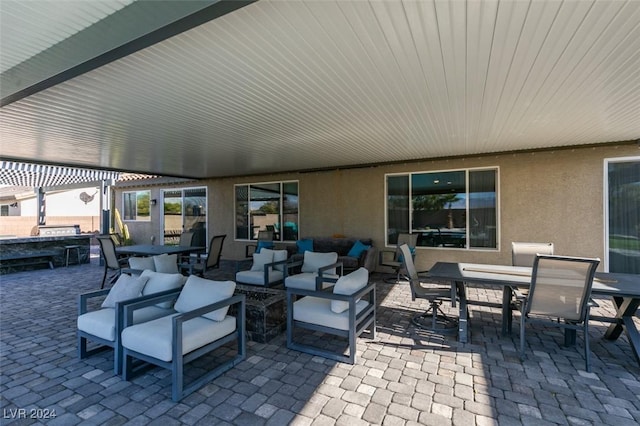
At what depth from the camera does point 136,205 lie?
486 inches

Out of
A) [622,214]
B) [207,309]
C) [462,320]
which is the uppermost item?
[622,214]

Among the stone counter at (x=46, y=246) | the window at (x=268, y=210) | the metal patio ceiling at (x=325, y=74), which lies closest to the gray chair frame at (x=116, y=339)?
the metal patio ceiling at (x=325, y=74)

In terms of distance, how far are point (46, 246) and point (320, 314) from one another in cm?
987

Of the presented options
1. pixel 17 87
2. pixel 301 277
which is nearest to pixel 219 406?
pixel 301 277

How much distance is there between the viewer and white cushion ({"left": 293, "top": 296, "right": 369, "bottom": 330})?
3258 mm

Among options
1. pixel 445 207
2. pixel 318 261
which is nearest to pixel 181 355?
pixel 318 261

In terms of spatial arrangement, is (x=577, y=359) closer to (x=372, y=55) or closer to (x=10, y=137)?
(x=372, y=55)

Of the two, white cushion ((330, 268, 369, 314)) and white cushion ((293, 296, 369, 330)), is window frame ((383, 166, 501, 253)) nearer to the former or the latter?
white cushion ((293, 296, 369, 330))

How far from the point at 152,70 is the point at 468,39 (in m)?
2.77

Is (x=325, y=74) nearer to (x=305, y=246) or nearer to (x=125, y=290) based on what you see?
(x=125, y=290)

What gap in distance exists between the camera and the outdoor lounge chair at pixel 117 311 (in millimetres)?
2928

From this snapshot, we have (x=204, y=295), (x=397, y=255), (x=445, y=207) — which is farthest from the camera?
(x=445, y=207)

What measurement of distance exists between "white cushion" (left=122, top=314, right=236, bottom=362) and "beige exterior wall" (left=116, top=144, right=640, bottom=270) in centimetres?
573

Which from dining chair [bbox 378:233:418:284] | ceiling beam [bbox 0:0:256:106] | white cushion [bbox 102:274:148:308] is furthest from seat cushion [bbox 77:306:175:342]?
dining chair [bbox 378:233:418:284]
